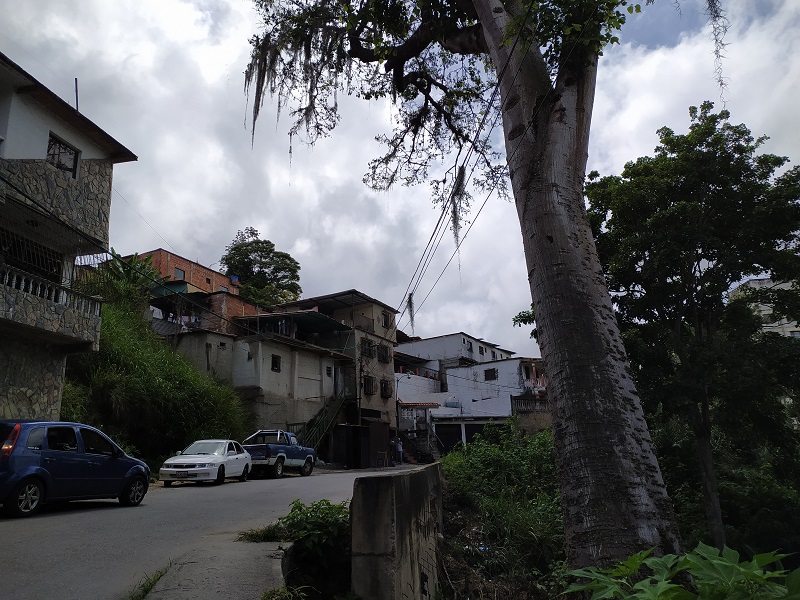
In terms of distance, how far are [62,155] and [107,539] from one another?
12282 mm

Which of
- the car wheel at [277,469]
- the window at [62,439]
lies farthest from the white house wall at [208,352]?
the window at [62,439]

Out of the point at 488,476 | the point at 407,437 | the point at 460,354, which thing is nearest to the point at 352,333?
the point at 407,437

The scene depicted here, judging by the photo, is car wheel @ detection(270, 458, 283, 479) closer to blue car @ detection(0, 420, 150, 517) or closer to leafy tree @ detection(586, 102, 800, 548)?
blue car @ detection(0, 420, 150, 517)

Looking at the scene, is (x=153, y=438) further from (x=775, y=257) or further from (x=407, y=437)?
(x=407, y=437)

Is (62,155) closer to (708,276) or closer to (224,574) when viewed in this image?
(224,574)

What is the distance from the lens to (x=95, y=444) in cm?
1059

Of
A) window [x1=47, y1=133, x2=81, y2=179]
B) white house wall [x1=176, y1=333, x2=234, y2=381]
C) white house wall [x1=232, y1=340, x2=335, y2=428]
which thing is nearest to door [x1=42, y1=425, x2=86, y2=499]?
window [x1=47, y1=133, x2=81, y2=179]

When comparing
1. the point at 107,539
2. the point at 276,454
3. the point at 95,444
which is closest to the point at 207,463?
the point at 276,454

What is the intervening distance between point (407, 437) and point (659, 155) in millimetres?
33422

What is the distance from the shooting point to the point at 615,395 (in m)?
3.93

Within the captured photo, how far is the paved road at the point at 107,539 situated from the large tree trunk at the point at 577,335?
398 cm

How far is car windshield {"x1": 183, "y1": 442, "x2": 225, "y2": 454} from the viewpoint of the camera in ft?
59.4

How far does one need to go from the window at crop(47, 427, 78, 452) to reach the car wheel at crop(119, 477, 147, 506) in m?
1.56

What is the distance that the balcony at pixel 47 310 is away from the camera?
44.2 feet
